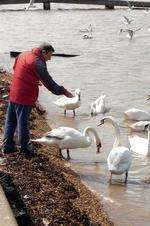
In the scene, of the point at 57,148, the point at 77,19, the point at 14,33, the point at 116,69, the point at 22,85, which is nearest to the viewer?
the point at 22,85

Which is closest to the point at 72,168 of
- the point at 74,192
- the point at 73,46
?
the point at 74,192

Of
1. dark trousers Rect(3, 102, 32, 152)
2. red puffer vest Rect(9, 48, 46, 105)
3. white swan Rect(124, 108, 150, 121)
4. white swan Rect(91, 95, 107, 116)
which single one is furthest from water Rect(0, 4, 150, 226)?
red puffer vest Rect(9, 48, 46, 105)

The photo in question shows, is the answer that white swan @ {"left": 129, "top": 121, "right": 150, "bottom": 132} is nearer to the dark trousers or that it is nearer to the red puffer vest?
the dark trousers

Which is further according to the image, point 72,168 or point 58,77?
point 58,77

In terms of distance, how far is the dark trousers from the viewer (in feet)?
28.8

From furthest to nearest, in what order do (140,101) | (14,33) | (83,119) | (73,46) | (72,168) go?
(14,33) → (73,46) → (140,101) → (83,119) → (72,168)

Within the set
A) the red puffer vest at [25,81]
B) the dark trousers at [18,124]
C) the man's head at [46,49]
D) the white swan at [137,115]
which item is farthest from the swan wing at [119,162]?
the white swan at [137,115]

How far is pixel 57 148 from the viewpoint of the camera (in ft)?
34.9

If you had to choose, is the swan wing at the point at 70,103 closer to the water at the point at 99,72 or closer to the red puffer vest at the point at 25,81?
the water at the point at 99,72

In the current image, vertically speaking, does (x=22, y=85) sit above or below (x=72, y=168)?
above

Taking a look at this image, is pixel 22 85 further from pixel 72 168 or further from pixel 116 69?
pixel 116 69

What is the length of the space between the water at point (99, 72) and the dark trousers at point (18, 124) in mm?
1214

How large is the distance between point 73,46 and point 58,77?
977 cm

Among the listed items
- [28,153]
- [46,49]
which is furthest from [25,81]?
[28,153]
